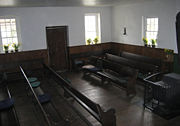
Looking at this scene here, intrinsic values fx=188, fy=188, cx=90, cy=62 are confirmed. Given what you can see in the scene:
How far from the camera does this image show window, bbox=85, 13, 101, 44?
36.7 feet

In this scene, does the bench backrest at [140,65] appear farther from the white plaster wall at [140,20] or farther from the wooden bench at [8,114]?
the wooden bench at [8,114]

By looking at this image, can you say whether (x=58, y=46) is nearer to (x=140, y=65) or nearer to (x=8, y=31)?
(x=8, y=31)

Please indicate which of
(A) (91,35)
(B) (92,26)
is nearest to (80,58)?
(A) (91,35)

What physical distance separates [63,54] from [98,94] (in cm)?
432

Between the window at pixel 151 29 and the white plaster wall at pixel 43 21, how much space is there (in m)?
3.10

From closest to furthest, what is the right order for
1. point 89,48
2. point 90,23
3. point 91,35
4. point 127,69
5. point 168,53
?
point 127,69 → point 168,53 → point 89,48 → point 90,23 → point 91,35

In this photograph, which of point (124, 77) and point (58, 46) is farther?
point (58, 46)

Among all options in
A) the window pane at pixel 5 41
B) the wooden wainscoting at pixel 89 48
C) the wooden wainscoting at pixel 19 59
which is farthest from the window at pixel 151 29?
the window pane at pixel 5 41

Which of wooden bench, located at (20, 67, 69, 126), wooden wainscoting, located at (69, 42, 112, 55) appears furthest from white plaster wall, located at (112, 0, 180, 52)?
wooden bench, located at (20, 67, 69, 126)

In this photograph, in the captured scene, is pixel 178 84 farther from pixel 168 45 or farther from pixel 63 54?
pixel 63 54

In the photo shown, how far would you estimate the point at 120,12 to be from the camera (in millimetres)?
10766

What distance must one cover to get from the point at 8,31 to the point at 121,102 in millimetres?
6594

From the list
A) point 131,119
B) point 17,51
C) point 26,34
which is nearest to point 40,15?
point 26,34

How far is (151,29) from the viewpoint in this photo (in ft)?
29.7
